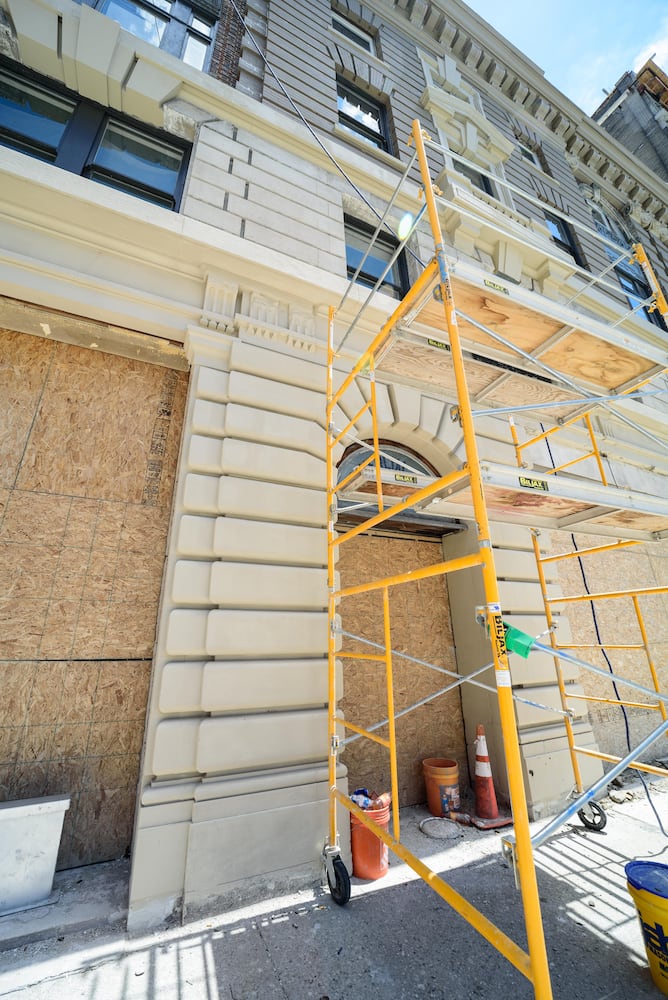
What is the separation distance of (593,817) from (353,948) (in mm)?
3213

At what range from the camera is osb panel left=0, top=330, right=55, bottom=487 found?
3885 mm

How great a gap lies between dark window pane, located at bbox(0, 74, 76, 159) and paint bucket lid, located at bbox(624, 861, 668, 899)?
8.81m

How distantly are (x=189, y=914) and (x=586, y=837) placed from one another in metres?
3.87

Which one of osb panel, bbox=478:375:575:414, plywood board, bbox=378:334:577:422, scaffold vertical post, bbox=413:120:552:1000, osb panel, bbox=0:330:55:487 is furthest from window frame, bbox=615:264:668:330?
osb panel, bbox=0:330:55:487

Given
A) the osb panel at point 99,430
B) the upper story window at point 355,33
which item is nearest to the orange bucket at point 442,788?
the osb panel at point 99,430

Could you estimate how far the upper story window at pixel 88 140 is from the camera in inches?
194

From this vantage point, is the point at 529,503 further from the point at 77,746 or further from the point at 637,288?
the point at 637,288

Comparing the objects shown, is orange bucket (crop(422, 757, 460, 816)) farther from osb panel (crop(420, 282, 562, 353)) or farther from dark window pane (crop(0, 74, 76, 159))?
dark window pane (crop(0, 74, 76, 159))

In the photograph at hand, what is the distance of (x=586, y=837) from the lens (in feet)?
13.5

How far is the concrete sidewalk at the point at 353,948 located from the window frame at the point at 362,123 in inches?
453

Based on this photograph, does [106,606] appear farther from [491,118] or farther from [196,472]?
[491,118]

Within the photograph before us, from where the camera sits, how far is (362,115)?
8.62 meters

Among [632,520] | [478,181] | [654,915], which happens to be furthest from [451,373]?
[478,181]

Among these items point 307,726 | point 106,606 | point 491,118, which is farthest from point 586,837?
point 491,118
